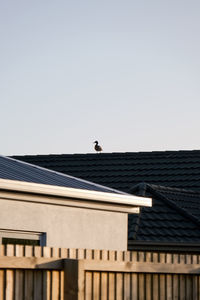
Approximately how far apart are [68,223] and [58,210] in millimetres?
410

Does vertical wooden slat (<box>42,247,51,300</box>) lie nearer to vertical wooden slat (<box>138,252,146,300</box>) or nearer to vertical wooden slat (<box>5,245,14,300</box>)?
vertical wooden slat (<box>5,245,14,300</box>)

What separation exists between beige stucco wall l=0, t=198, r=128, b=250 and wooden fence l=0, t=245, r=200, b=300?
4.21 m

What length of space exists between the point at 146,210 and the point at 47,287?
12.4 meters

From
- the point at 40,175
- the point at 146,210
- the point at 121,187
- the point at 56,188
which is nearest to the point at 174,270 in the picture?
the point at 56,188

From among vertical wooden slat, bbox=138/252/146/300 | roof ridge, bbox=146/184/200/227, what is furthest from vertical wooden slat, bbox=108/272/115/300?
roof ridge, bbox=146/184/200/227

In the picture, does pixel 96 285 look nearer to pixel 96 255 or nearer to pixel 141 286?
pixel 96 255

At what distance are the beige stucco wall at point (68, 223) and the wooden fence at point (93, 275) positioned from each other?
4.21 m

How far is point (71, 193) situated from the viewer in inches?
555

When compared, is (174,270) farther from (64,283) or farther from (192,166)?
(192,166)

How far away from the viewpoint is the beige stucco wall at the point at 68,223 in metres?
13.7

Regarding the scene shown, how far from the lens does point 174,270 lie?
32.5ft

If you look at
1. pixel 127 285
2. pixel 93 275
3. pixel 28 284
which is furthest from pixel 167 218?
pixel 28 284

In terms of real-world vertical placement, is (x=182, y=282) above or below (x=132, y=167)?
below

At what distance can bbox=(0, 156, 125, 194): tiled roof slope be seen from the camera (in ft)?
46.1
